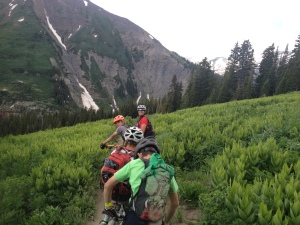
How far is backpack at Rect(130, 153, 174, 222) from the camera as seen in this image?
10.0ft

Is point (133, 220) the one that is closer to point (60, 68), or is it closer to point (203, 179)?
point (203, 179)

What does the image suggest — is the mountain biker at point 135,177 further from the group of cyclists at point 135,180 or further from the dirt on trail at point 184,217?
the dirt on trail at point 184,217

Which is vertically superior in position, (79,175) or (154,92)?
(154,92)

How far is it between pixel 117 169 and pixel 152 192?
4.97 ft

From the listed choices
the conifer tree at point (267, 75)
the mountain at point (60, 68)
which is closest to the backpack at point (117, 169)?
the conifer tree at point (267, 75)

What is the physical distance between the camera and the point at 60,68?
14950 cm

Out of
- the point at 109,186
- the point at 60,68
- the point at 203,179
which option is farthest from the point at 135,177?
the point at 60,68

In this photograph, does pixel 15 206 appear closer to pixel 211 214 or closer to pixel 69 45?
pixel 211 214

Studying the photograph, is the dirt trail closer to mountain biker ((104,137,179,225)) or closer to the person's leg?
mountain biker ((104,137,179,225))

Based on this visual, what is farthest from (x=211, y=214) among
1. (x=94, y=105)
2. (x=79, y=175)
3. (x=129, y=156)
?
(x=94, y=105)

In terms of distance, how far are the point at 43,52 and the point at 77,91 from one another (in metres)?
33.0

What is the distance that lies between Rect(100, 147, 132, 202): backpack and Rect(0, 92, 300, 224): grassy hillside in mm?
1670

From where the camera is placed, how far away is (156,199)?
3.06 metres

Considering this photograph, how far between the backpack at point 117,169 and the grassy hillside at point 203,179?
1.67 metres
